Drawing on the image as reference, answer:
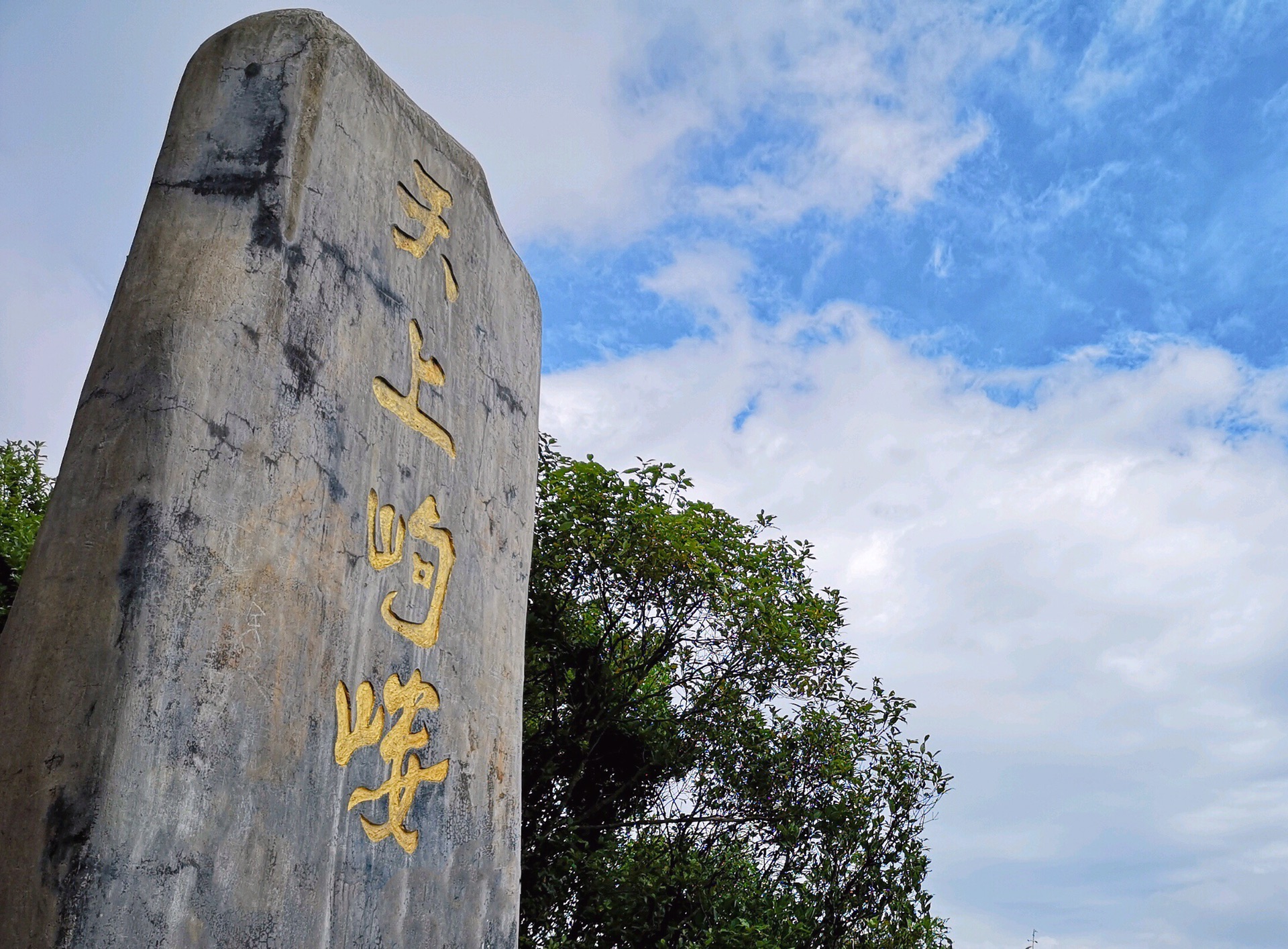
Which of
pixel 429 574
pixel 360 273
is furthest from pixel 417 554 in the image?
pixel 360 273

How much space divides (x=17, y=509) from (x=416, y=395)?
5128 millimetres

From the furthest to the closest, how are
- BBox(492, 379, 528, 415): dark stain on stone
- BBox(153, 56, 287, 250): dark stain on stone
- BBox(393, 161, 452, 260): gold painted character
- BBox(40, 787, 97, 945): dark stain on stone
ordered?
BBox(492, 379, 528, 415): dark stain on stone, BBox(393, 161, 452, 260): gold painted character, BBox(153, 56, 287, 250): dark stain on stone, BBox(40, 787, 97, 945): dark stain on stone

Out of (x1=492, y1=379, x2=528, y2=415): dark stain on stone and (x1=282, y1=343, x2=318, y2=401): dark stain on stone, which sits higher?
(x1=492, y1=379, x2=528, y2=415): dark stain on stone

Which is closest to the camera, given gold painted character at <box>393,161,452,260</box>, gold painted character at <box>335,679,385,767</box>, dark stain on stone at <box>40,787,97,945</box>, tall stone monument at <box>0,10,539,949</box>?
dark stain on stone at <box>40,787,97,945</box>

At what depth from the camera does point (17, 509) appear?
7.16 m

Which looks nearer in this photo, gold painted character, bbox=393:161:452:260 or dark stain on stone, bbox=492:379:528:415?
gold painted character, bbox=393:161:452:260

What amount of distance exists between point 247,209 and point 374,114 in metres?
0.71

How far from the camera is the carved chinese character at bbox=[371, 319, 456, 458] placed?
10.6ft

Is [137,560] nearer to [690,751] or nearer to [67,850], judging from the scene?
[67,850]

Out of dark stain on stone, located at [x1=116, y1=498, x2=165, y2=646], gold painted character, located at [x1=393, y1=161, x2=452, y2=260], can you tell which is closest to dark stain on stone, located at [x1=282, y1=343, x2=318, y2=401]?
dark stain on stone, located at [x1=116, y1=498, x2=165, y2=646]

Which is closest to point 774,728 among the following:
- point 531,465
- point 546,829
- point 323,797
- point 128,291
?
point 546,829

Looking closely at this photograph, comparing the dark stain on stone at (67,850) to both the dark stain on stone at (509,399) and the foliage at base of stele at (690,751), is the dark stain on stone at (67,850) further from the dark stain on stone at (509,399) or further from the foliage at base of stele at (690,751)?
the foliage at base of stele at (690,751)

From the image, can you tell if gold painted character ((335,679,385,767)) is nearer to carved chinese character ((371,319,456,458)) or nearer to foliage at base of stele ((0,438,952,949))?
carved chinese character ((371,319,456,458))

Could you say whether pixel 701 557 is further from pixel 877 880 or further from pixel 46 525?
pixel 46 525
